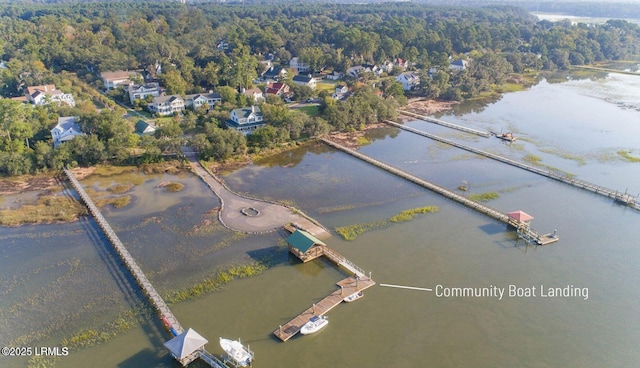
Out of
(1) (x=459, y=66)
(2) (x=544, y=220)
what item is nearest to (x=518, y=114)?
(1) (x=459, y=66)

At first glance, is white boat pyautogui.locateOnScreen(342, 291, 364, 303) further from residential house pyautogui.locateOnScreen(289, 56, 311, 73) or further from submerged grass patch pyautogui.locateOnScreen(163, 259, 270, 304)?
residential house pyautogui.locateOnScreen(289, 56, 311, 73)

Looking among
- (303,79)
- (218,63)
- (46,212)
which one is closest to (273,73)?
(303,79)

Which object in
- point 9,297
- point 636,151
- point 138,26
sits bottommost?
point 9,297

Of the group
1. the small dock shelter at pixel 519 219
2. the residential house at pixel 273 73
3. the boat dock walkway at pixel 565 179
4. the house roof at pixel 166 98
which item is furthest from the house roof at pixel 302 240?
the residential house at pixel 273 73

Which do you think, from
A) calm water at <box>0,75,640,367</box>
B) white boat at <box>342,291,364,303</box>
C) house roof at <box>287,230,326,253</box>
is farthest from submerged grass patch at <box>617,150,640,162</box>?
white boat at <box>342,291,364,303</box>

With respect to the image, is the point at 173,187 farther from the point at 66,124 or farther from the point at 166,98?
the point at 166,98

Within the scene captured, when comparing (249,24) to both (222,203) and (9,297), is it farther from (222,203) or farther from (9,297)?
(9,297)

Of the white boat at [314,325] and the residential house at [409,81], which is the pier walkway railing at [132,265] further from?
the residential house at [409,81]
